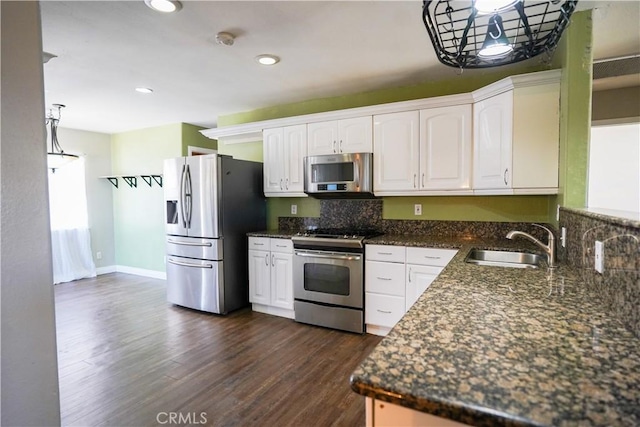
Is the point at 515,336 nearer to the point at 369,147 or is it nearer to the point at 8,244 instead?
the point at 8,244

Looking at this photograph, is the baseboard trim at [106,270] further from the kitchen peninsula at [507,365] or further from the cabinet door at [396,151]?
the kitchen peninsula at [507,365]

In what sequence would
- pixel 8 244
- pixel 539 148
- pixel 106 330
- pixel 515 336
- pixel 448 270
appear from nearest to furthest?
pixel 515 336
pixel 8 244
pixel 448 270
pixel 539 148
pixel 106 330

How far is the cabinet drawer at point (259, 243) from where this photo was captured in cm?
362

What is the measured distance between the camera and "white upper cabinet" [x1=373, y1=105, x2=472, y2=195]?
2.90 m

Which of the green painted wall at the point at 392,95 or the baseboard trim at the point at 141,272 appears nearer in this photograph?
the green painted wall at the point at 392,95

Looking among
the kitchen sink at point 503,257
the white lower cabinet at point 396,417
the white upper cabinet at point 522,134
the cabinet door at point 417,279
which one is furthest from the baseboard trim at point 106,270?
the white lower cabinet at point 396,417

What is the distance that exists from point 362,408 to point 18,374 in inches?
66.6

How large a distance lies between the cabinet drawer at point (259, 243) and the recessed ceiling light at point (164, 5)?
2.24m

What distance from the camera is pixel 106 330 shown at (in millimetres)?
3221

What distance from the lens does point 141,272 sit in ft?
18.4

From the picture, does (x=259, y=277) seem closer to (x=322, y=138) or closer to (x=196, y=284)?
(x=196, y=284)

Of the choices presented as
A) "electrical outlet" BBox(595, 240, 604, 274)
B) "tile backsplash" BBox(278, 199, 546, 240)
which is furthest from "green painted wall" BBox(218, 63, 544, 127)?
"electrical outlet" BBox(595, 240, 604, 274)

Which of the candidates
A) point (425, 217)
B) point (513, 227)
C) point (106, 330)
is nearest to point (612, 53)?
point (513, 227)

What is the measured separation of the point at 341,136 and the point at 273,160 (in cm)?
90
